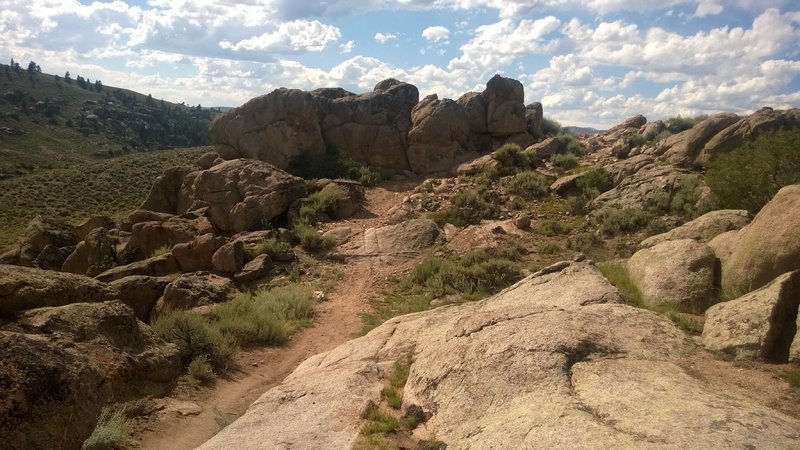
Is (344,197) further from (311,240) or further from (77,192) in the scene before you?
(77,192)

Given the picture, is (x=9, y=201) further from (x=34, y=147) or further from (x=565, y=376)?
(x=565, y=376)

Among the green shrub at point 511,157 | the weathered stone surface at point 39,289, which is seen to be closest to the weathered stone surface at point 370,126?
the green shrub at point 511,157

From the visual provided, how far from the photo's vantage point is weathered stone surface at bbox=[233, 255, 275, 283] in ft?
48.1

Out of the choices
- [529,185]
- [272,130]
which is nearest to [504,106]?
[529,185]

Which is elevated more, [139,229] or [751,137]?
[751,137]

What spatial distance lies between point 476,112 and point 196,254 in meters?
17.5

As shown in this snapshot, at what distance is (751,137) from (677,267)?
13.6 m

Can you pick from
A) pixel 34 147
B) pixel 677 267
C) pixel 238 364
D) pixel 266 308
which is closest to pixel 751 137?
pixel 677 267

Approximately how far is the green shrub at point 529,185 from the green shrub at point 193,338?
45.7ft

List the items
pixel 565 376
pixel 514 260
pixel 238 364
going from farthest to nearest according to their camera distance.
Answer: pixel 514 260 < pixel 238 364 < pixel 565 376

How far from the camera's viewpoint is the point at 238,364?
9.89 meters

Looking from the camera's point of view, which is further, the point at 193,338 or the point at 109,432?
the point at 193,338

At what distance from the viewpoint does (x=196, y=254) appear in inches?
611

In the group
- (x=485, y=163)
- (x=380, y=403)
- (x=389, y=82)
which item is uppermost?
(x=389, y=82)
